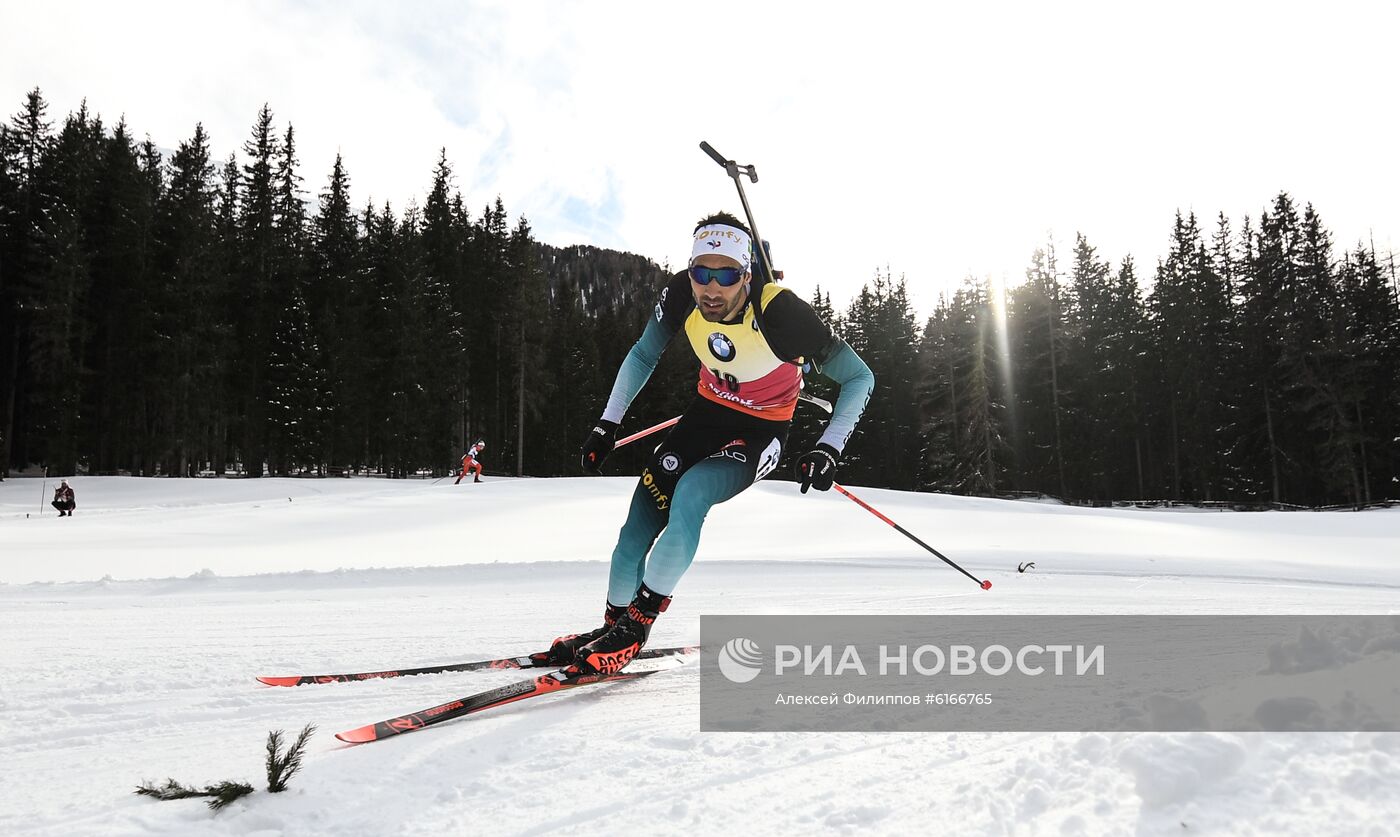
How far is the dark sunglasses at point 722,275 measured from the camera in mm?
3912

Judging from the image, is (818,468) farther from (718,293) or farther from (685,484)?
(718,293)

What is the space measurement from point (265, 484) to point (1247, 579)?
28.7 metres

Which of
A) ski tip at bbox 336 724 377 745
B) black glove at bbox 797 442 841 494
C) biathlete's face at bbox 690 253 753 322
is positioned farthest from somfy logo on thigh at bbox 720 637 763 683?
biathlete's face at bbox 690 253 753 322

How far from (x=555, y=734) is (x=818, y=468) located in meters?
1.80

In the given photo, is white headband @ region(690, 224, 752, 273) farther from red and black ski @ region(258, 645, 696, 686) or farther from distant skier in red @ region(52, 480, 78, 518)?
distant skier in red @ region(52, 480, 78, 518)

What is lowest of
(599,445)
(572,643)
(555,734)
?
(555,734)

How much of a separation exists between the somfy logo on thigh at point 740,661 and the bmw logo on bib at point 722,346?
1.48 m

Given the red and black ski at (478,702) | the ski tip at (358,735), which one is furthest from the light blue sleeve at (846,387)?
the ski tip at (358,735)

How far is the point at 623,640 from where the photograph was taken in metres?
3.61

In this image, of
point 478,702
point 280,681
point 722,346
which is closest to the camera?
point 478,702

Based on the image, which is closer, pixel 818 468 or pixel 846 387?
pixel 818 468

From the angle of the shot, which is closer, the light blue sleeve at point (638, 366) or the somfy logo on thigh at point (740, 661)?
the somfy logo on thigh at point (740, 661)

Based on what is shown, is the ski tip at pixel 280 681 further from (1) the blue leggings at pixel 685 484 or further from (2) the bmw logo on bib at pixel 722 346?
(2) the bmw logo on bib at pixel 722 346

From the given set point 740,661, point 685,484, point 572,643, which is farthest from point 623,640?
point 685,484
